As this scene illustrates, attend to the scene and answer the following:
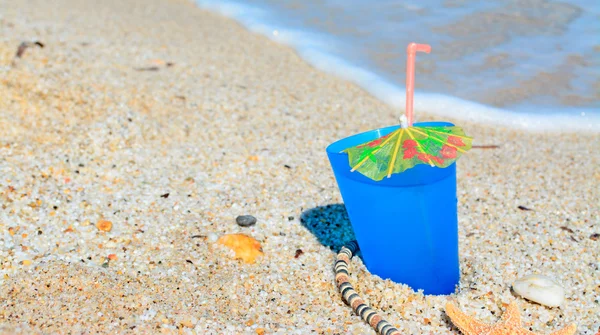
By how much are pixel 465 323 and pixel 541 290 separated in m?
0.41

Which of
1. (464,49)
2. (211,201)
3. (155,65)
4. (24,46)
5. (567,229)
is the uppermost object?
(24,46)

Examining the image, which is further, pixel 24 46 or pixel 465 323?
pixel 24 46

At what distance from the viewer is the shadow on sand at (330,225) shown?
264cm

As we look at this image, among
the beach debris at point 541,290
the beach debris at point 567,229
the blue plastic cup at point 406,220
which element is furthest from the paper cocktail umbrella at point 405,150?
the beach debris at point 567,229

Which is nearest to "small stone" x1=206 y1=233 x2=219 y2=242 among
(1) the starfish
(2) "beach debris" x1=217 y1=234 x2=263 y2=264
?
(2) "beach debris" x1=217 y1=234 x2=263 y2=264

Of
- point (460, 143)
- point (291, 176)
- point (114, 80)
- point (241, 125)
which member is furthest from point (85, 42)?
point (460, 143)

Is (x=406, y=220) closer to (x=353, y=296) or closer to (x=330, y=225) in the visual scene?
(x=353, y=296)

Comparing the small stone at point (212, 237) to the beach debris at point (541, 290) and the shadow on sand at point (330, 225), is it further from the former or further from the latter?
the beach debris at point (541, 290)

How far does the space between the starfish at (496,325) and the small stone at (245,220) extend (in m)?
1.01

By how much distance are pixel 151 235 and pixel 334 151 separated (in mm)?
949

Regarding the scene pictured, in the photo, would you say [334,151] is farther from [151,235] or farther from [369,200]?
[151,235]

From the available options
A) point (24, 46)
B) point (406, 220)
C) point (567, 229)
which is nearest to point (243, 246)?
point (406, 220)

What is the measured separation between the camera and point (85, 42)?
4586mm

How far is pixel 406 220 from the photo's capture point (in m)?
2.04
